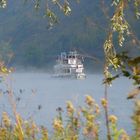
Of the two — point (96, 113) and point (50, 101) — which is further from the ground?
point (50, 101)

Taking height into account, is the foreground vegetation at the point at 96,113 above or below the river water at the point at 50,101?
below

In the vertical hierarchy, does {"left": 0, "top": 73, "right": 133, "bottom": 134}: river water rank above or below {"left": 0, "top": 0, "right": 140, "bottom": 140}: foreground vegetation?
above

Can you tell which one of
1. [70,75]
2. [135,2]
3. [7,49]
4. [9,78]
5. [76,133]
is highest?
[70,75]

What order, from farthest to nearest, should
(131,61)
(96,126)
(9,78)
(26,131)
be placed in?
(26,131) → (9,78) → (96,126) → (131,61)

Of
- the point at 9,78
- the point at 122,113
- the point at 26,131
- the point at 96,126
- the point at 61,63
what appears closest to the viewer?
the point at 96,126

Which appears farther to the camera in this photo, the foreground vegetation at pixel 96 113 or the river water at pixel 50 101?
the river water at pixel 50 101

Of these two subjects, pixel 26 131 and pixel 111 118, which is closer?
pixel 111 118

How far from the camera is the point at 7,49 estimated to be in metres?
6.82

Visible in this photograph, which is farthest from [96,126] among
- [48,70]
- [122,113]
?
[48,70]

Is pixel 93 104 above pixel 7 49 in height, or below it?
below

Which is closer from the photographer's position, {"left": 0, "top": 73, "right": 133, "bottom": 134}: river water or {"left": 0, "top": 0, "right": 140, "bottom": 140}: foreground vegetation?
{"left": 0, "top": 0, "right": 140, "bottom": 140}: foreground vegetation

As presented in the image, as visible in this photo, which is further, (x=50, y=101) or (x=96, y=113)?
(x=50, y=101)

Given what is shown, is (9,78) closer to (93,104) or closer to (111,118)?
(93,104)

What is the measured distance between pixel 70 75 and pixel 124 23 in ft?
412
